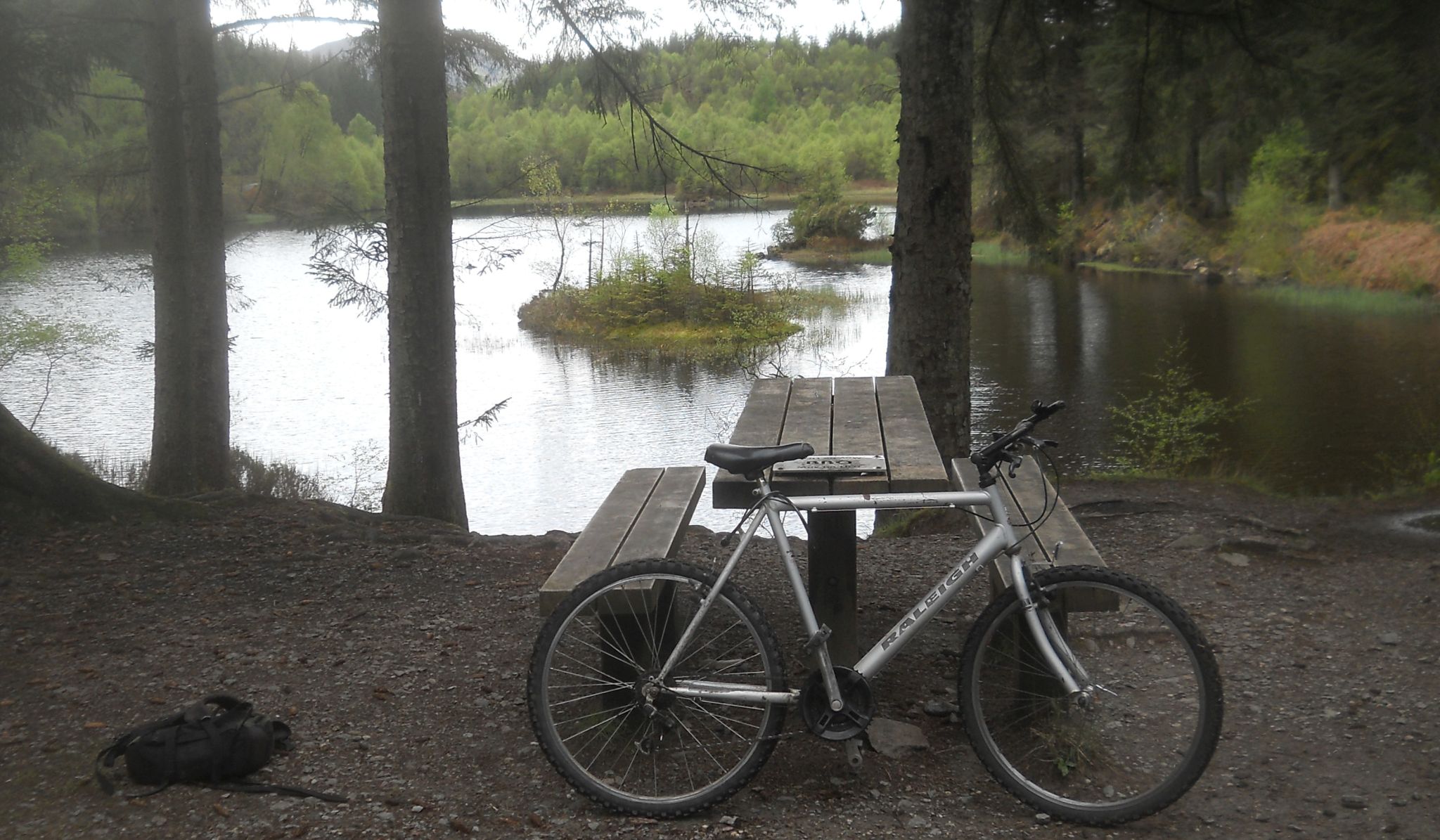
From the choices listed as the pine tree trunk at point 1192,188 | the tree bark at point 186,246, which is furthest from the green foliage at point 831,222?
the tree bark at point 186,246

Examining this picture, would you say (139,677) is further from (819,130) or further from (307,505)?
(819,130)

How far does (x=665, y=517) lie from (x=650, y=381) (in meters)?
18.1

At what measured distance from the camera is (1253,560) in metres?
6.21

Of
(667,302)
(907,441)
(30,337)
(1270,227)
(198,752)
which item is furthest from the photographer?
(1270,227)

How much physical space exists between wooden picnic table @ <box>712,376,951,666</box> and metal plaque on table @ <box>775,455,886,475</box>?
0.01m

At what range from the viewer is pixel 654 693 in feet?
10.7

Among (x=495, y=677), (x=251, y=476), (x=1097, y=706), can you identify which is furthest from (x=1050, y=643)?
(x=251, y=476)

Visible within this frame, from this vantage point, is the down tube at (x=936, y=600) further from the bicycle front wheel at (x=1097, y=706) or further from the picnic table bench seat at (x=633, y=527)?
the picnic table bench seat at (x=633, y=527)

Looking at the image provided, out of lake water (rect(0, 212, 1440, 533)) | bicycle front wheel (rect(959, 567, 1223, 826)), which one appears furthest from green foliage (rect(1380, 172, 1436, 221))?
bicycle front wheel (rect(959, 567, 1223, 826))

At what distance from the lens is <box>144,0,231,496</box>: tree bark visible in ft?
31.0

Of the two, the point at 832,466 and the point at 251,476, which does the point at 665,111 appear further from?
the point at 832,466

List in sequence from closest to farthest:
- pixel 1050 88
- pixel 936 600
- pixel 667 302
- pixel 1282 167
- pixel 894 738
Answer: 1. pixel 936 600
2. pixel 894 738
3. pixel 1050 88
4. pixel 667 302
5. pixel 1282 167

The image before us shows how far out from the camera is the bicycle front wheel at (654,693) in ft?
10.4

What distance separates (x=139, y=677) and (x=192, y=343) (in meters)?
6.06
